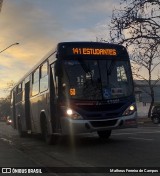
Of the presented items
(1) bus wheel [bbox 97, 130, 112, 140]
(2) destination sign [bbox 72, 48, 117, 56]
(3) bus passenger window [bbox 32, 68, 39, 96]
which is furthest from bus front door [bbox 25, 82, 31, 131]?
(2) destination sign [bbox 72, 48, 117, 56]

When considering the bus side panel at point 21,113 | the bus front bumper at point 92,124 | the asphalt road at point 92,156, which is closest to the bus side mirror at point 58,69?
the bus front bumper at point 92,124

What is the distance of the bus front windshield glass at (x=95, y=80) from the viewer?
14203mm

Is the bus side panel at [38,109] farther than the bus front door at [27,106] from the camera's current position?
No

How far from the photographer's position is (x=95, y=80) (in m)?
14.4

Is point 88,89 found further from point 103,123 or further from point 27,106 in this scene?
point 27,106

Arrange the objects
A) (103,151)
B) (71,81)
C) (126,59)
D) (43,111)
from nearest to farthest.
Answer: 1. (103,151)
2. (71,81)
3. (126,59)
4. (43,111)

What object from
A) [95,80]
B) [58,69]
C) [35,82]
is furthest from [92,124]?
[35,82]

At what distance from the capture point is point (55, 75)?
1451cm

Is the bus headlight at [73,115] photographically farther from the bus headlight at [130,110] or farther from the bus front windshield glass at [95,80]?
the bus headlight at [130,110]

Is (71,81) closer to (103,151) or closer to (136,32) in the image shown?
(103,151)

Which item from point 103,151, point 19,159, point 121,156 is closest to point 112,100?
point 103,151

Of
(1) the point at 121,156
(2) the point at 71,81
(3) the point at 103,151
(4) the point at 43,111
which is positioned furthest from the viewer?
(4) the point at 43,111

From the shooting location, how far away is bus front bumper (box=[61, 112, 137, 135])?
45.7ft

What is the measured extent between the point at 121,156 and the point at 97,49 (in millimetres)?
4401
